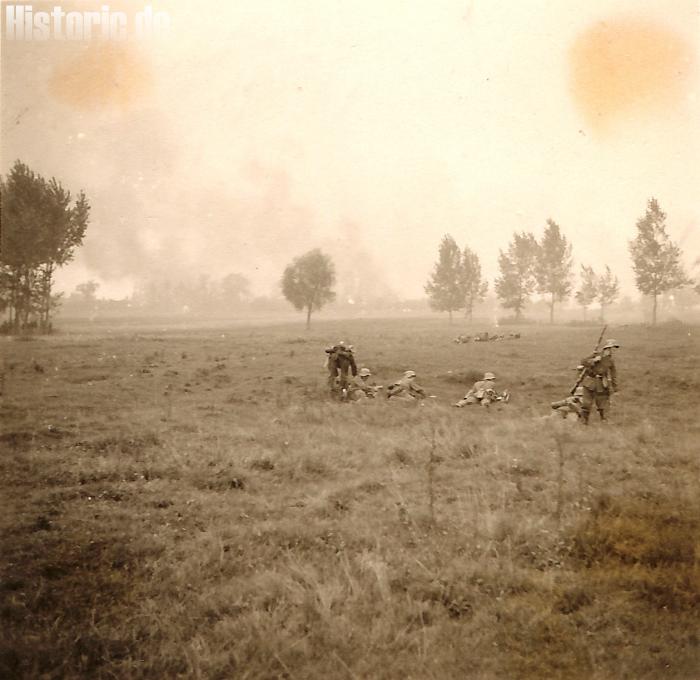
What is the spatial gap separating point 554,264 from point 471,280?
9763 millimetres

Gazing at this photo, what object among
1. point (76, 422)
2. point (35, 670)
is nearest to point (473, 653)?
point (35, 670)

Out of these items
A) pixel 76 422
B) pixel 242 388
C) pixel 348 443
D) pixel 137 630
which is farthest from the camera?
pixel 242 388

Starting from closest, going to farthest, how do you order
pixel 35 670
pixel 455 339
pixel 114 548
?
pixel 35 670
pixel 114 548
pixel 455 339

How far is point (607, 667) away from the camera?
396cm

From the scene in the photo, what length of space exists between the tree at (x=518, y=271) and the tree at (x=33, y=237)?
45280mm

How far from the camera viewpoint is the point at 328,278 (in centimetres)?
4747

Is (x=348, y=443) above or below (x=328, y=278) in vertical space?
below

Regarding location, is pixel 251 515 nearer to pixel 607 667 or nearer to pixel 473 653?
pixel 473 653

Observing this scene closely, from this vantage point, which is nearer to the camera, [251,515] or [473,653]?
[473,653]

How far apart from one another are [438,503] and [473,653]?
3.39 meters

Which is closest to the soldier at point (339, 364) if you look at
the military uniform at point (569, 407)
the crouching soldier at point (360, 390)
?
the crouching soldier at point (360, 390)

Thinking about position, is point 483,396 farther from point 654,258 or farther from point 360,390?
point 654,258

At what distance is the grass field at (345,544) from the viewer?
→ 4156 mm

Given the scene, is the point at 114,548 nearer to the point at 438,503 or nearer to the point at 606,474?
the point at 438,503
